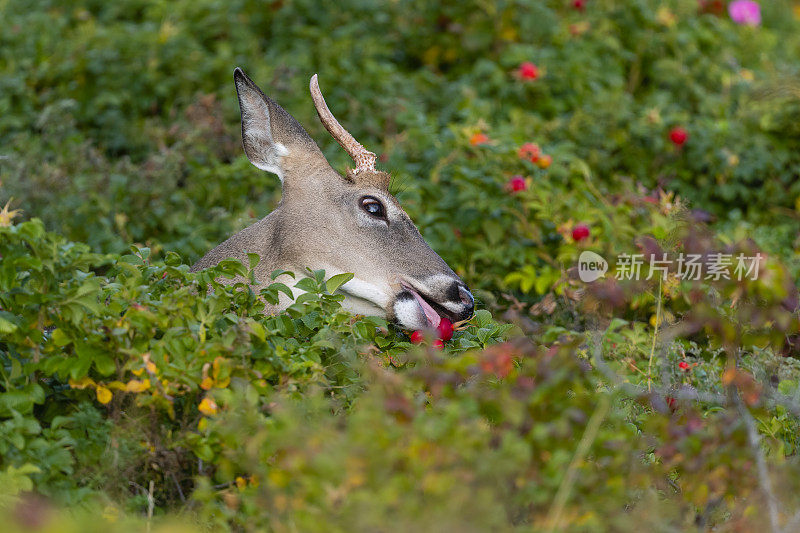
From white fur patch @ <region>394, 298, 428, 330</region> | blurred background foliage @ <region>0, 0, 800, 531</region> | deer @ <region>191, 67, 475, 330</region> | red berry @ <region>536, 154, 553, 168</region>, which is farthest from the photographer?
red berry @ <region>536, 154, 553, 168</region>

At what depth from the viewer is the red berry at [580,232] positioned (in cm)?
592

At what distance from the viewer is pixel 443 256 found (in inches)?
247

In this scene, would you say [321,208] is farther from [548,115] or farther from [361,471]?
[548,115]

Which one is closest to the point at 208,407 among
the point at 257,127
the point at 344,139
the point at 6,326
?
the point at 6,326

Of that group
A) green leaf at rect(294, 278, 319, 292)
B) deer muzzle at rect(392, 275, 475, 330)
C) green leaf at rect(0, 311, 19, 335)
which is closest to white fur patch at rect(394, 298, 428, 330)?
deer muzzle at rect(392, 275, 475, 330)

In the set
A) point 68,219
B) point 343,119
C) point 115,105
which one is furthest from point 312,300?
point 115,105

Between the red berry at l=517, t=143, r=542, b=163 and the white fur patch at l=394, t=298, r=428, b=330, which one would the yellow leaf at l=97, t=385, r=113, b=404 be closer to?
the white fur patch at l=394, t=298, r=428, b=330

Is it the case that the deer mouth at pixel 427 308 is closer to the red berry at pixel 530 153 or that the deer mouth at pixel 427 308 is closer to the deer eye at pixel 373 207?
the deer eye at pixel 373 207

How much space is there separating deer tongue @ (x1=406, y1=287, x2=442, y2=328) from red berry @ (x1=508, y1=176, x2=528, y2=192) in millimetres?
1992

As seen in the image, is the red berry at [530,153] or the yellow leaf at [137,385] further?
the red berry at [530,153]

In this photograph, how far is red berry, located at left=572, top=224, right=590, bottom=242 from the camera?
5922 millimetres

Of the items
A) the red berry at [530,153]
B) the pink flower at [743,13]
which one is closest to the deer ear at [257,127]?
the red berry at [530,153]

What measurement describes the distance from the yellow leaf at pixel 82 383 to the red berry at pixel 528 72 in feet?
17.4

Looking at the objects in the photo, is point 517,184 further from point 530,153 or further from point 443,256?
point 443,256
